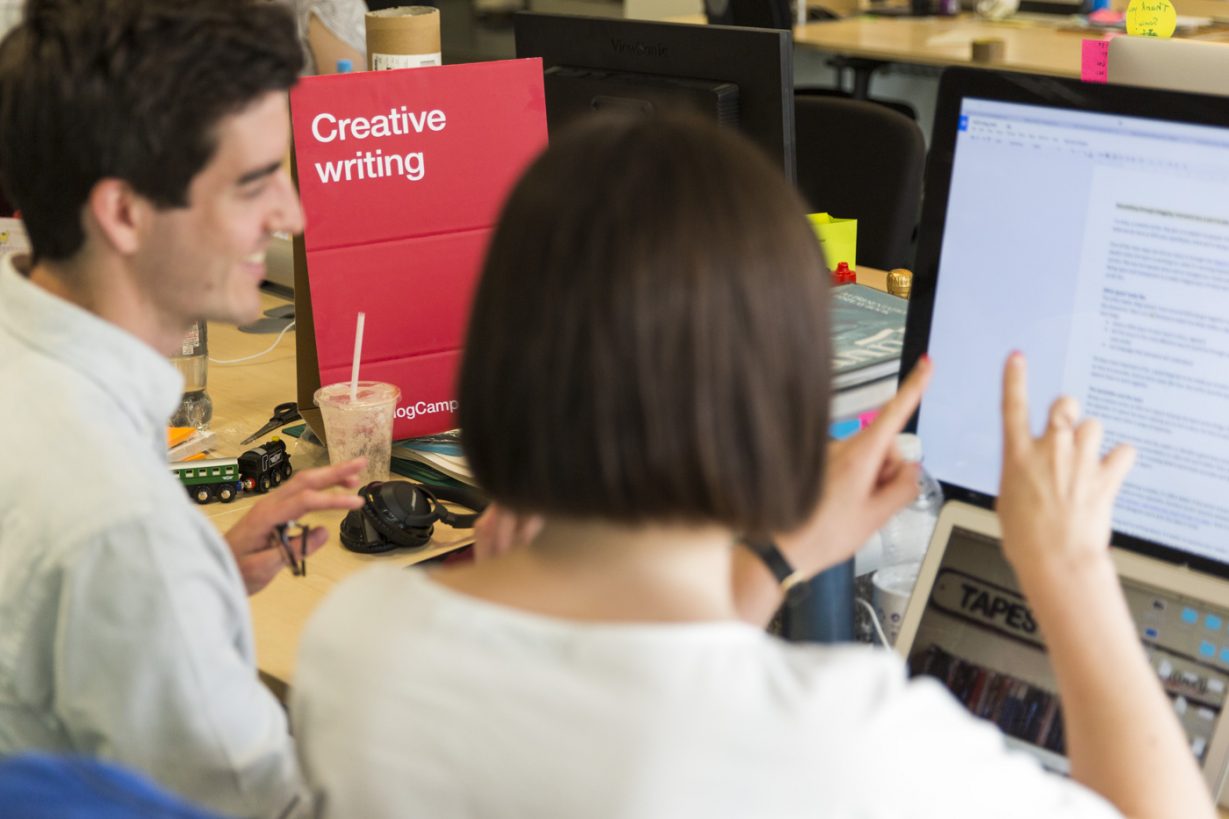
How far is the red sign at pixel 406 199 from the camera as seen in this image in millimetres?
1478

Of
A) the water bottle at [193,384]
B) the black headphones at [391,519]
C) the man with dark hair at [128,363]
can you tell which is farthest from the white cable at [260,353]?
the man with dark hair at [128,363]

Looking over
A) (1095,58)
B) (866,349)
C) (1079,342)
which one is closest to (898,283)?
(1095,58)

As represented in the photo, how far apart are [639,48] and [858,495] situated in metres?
1.02

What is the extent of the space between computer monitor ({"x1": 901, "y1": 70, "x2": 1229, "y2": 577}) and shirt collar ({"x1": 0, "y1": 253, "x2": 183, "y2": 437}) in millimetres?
550

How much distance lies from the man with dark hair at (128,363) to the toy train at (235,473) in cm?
43

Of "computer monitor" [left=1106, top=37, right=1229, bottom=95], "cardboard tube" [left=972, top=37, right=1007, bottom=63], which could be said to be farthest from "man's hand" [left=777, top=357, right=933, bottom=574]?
"cardboard tube" [left=972, top=37, right=1007, bottom=63]

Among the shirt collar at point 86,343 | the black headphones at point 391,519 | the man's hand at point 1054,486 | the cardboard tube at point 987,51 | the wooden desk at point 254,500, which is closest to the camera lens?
the man's hand at point 1054,486

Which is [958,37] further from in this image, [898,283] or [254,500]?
[254,500]

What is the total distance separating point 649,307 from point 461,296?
3.19 ft

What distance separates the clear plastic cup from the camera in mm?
1442

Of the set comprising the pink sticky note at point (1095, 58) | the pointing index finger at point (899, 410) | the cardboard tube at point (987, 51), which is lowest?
the pointing index finger at point (899, 410)

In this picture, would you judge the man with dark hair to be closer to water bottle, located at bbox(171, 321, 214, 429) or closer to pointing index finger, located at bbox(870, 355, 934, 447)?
pointing index finger, located at bbox(870, 355, 934, 447)

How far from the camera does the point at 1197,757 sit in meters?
0.86

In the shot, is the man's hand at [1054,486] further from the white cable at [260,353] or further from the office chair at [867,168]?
the office chair at [867,168]
